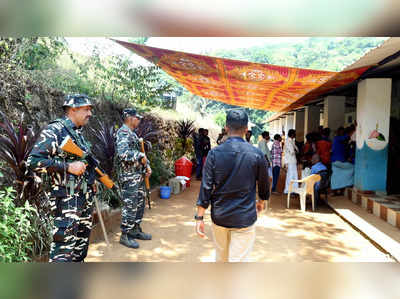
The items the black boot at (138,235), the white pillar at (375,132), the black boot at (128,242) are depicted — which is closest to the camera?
the black boot at (128,242)

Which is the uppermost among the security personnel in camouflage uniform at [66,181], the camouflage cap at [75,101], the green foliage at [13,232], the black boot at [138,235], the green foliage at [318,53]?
the green foliage at [318,53]

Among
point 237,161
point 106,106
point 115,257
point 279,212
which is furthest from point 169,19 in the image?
point 106,106

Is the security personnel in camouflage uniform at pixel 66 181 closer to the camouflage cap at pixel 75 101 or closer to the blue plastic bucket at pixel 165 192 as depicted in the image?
the camouflage cap at pixel 75 101

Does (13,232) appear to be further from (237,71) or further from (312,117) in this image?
(312,117)

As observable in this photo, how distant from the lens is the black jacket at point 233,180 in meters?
2.11

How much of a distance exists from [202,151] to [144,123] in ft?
10.5

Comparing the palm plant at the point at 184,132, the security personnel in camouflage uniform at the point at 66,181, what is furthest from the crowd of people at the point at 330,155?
the security personnel in camouflage uniform at the point at 66,181

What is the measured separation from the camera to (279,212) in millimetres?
5723

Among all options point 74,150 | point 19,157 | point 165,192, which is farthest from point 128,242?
point 165,192

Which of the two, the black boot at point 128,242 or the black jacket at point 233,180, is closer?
the black jacket at point 233,180

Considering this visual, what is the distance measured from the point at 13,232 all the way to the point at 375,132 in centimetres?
615

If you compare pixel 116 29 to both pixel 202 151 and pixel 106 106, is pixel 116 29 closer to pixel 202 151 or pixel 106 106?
pixel 106 106

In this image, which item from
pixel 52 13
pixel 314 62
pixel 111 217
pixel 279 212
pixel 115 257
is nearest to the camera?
pixel 52 13

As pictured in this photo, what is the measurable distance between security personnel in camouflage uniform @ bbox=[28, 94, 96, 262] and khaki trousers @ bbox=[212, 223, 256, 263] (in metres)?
1.14
